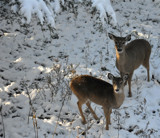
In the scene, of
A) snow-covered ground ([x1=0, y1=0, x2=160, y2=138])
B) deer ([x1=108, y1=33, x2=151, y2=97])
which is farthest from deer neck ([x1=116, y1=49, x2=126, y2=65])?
snow-covered ground ([x1=0, y1=0, x2=160, y2=138])

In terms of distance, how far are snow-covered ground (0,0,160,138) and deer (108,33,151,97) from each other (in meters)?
0.42

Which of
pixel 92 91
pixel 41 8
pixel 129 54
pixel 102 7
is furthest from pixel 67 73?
pixel 41 8

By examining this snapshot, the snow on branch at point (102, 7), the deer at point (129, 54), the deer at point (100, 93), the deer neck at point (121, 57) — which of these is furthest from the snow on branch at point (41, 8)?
the deer at point (100, 93)

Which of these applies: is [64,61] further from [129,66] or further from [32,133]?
[32,133]

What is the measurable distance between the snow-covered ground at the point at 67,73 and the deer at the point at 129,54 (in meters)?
0.42

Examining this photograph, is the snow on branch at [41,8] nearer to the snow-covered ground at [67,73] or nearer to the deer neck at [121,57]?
the snow-covered ground at [67,73]

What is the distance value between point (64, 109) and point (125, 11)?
6.17 meters

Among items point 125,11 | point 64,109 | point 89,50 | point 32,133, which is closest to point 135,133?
point 64,109

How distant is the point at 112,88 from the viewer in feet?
15.5

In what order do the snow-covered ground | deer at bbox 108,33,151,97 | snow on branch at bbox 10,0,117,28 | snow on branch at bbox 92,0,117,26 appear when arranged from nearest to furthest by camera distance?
1. snow on branch at bbox 10,0,117,28
2. snow on branch at bbox 92,0,117,26
3. the snow-covered ground
4. deer at bbox 108,33,151,97

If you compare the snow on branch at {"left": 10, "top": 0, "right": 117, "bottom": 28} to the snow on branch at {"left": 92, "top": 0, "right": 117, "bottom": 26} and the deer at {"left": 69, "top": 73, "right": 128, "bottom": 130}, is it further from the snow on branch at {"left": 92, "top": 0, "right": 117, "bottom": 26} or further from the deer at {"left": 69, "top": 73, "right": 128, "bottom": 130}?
the deer at {"left": 69, "top": 73, "right": 128, "bottom": 130}

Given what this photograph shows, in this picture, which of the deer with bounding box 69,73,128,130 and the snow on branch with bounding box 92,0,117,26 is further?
the deer with bounding box 69,73,128,130

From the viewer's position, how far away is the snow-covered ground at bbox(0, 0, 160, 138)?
4.52 metres

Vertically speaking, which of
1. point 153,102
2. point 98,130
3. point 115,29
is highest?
point 115,29
